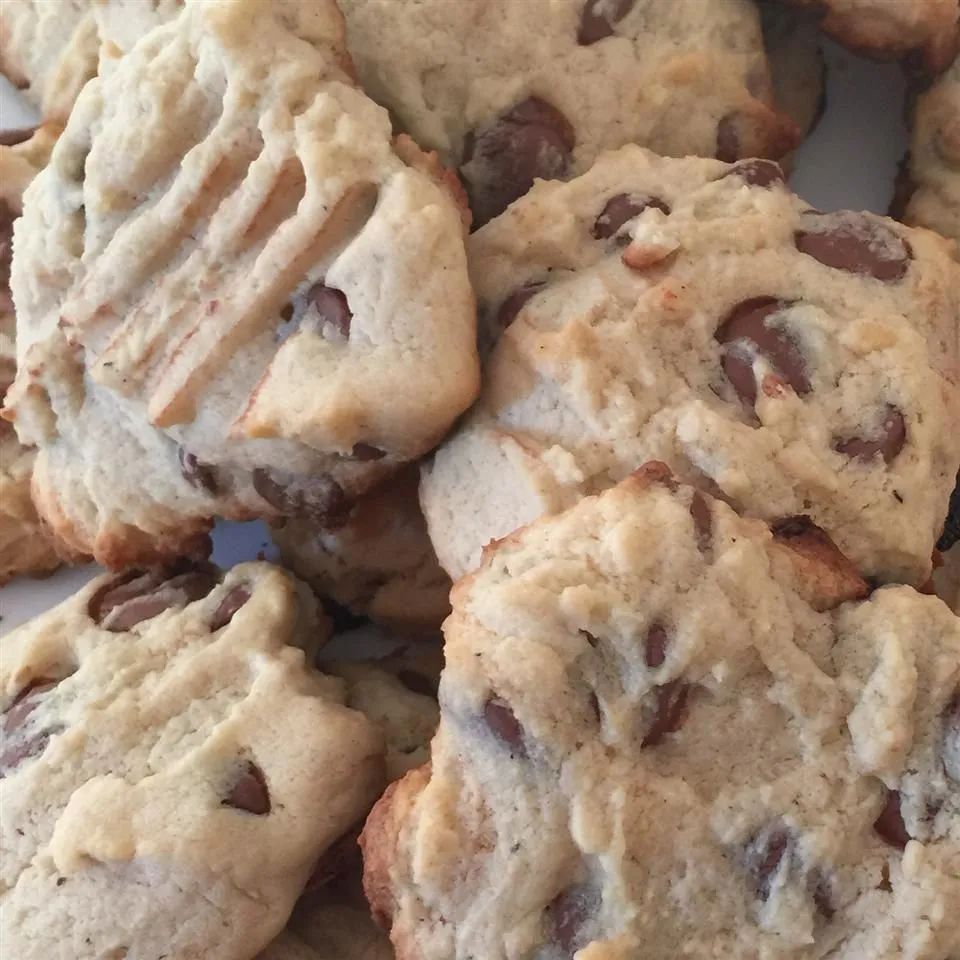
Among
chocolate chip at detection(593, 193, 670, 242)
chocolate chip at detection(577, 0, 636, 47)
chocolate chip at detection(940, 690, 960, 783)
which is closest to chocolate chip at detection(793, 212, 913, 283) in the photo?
chocolate chip at detection(593, 193, 670, 242)

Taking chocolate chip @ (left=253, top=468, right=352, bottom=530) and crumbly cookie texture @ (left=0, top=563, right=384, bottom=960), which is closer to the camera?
crumbly cookie texture @ (left=0, top=563, right=384, bottom=960)

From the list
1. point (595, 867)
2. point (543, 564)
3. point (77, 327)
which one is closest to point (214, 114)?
point (77, 327)

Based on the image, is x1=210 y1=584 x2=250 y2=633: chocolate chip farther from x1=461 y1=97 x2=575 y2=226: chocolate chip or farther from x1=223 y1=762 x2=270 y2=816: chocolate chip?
x1=461 y1=97 x2=575 y2=226: chocolate chip

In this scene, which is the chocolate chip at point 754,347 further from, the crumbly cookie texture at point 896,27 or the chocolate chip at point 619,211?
the crumbly cookie texture at point 896,27

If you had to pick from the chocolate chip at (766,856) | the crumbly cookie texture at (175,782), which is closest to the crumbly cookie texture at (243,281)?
the crumbly cookie texture at (175,782)

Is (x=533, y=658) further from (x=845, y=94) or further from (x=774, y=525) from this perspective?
(x=845, y=94)

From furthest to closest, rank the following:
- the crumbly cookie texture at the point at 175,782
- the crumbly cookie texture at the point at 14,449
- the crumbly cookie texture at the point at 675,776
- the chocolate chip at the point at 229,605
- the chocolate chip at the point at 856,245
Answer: the crumbly cookie texture at the point at 14,449 < the chocolate chip at the point at 229,605 < the chocolate chip at the point at 856,245 < the crumbly cookie texture at the point at 175,782 < the crumbly cookie texture at the point at 675,776

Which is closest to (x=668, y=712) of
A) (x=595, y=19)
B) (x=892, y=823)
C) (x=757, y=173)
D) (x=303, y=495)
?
(x=892, y=823)
